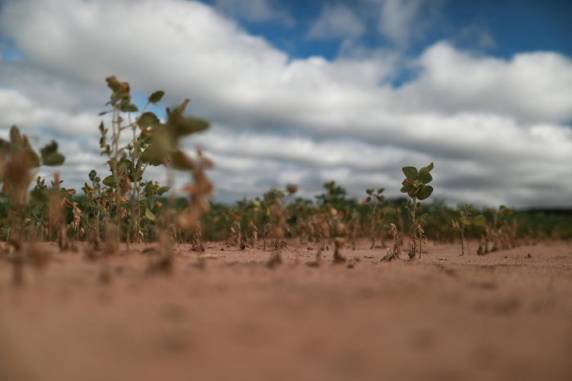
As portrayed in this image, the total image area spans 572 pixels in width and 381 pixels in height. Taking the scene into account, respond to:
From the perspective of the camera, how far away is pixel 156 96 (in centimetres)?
451

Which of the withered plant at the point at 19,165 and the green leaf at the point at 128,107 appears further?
the green leaf at the point at 128,107

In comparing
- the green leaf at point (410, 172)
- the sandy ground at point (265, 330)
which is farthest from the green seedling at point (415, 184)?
the sandy ground at point (265, 330)

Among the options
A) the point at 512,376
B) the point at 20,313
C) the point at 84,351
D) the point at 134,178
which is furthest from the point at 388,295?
the point at 134,178

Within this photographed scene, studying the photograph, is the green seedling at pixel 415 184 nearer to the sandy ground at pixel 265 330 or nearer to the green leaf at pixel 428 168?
the green leaf at pixel 428 168

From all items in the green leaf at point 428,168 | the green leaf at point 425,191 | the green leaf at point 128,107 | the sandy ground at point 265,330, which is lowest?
the sandy ground at point 265,330

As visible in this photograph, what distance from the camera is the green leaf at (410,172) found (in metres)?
6.44

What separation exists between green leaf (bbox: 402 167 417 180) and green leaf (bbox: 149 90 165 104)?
353cm

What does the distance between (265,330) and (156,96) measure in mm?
3142

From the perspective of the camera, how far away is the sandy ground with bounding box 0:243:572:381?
1.72 metres

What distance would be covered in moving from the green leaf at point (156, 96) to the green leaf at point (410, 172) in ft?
11.6

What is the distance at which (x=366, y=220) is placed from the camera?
14336mm

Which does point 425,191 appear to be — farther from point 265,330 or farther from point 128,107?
point 265,330

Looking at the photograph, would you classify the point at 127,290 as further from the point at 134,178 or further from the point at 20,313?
the point at 134,178

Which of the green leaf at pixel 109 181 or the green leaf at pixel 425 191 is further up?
the green leaf at pixel 109 181
